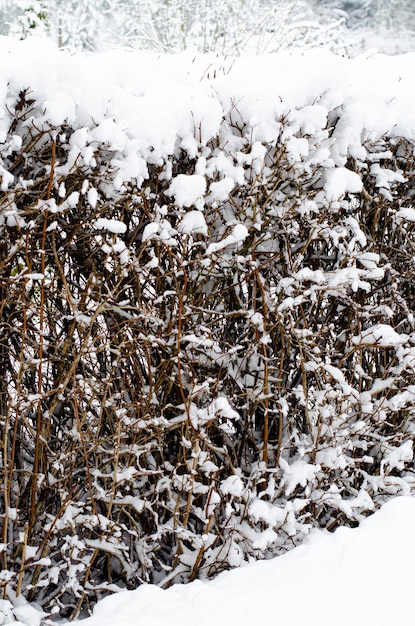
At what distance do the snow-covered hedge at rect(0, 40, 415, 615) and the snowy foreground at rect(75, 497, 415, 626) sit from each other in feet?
0.56

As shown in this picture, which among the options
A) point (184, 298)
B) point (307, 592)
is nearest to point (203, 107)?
point (184, 298)

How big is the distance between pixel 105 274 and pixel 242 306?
64 cm

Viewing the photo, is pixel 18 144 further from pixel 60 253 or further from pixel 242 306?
pixel 242 306

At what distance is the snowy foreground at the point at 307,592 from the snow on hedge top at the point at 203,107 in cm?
154

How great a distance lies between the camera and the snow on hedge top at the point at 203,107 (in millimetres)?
2340

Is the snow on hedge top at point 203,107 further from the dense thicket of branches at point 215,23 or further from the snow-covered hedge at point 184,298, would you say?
the dense thicket of branches at point 215,23

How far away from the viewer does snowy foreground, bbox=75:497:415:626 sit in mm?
2320

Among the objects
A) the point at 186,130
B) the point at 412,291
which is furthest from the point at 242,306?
the point at 412,291

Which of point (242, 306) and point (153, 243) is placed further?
point (242, 306)

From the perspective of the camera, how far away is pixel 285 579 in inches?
100

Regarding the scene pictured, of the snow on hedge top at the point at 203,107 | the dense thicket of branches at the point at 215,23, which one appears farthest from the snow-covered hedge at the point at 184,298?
the dense thicket of branches at the point at 215,23

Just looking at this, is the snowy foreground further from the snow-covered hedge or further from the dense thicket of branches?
the dense thicket of branches

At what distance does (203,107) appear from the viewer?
2.50 metres

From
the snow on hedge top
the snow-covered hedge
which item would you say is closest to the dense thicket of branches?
the snow on hedge top
